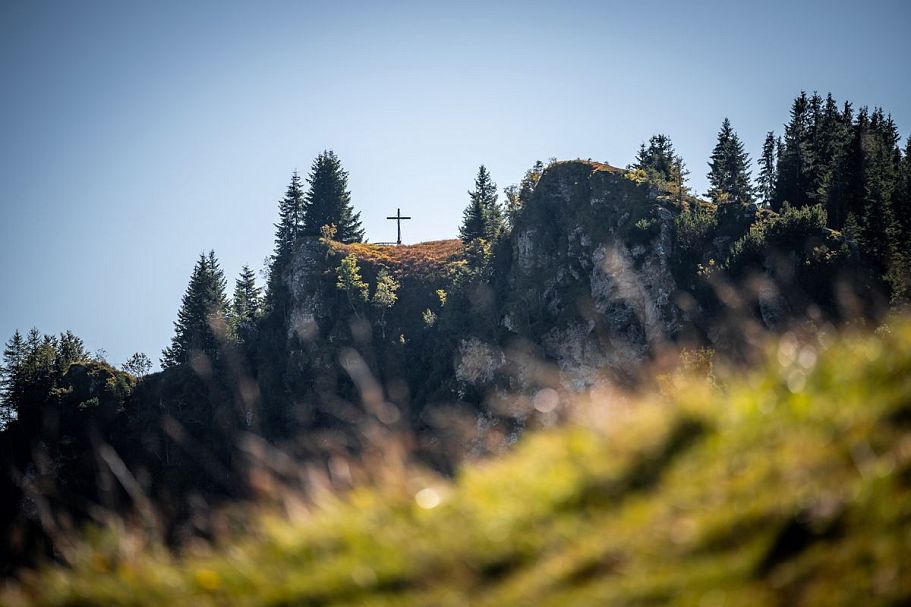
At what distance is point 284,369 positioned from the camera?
9525 cm

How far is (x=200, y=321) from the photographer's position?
106 metres

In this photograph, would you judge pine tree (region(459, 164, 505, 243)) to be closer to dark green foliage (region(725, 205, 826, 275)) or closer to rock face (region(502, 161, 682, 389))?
rock face (region(502, 161, 682, 389))

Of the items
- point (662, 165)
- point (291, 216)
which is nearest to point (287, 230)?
point (291, 216)

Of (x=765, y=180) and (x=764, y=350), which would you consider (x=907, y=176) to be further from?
(x=764, y=350)

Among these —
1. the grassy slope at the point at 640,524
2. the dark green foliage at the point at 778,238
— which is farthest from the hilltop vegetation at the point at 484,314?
the grassy slope at the point at 640,524

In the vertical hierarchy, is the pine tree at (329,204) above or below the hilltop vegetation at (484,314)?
above

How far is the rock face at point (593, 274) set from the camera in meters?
74.9

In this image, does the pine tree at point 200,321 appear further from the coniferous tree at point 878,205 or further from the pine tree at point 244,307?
the coniferous tree at point 878,205

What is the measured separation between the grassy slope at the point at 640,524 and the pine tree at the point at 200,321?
101 meters

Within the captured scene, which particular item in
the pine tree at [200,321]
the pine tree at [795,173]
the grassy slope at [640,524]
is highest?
the pine tree at [795,173]

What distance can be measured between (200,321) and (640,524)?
110m

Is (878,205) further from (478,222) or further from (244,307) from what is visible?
(244,307)

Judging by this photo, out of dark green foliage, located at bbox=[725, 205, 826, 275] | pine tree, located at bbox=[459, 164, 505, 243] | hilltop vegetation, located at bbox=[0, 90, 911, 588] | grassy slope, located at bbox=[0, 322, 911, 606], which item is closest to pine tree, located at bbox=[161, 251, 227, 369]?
hilltop vegetation, located at bbox=[0, 90, 911, 588]

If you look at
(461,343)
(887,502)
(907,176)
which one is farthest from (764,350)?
(907,176)
